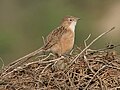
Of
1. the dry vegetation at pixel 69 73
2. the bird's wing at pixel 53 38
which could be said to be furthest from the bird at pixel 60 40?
the dry vegetation at pixel 69 73

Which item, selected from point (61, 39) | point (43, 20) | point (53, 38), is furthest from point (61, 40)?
point (43, 20)

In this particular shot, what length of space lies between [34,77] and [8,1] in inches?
692

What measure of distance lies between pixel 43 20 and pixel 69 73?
14657 millimetres

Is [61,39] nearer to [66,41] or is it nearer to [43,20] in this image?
[66,41]

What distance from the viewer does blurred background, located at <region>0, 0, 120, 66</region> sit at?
18641mm

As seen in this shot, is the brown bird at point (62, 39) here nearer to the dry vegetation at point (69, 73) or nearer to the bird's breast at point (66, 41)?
the bird's breast at point (66, 41)

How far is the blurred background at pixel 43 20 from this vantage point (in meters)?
18.6

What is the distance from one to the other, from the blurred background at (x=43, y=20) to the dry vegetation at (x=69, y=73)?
27.1ft

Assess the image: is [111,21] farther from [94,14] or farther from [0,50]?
[0,50]

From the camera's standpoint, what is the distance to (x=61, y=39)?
30.5 feet

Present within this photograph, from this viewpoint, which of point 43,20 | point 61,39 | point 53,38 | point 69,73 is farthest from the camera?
point 43,20

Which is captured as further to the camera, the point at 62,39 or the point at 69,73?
the point at 62,39

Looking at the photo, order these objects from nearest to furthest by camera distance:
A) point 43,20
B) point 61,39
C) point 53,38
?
point 53,38 → point 61,39 → point 43,20

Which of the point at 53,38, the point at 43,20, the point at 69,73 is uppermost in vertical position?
the point at 43,20
